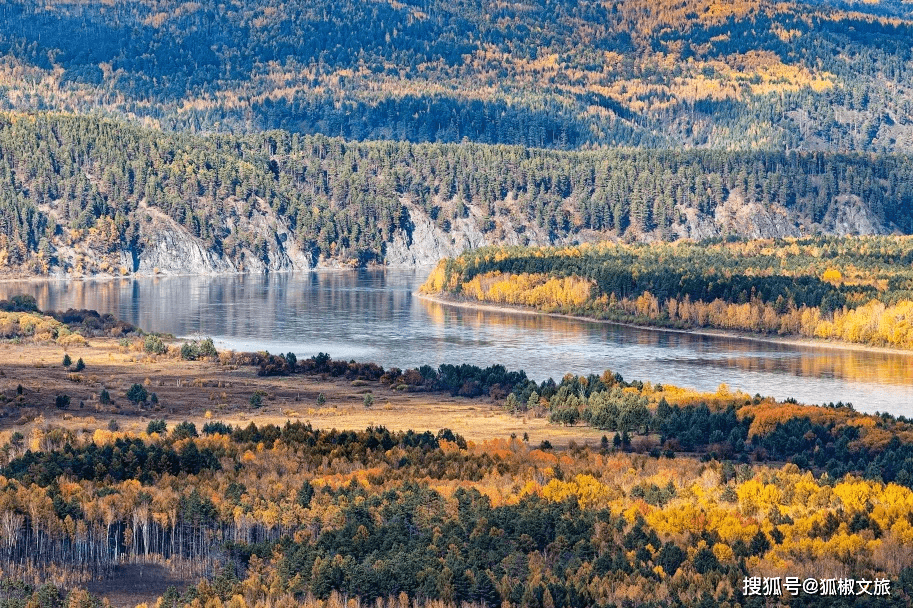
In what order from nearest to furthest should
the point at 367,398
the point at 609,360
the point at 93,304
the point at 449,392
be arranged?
the point at 367,398 → the point at 449,392 → the point at 609,360 → the point at 93,304

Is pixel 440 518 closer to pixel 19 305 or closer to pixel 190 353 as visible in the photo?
pixel 190 353

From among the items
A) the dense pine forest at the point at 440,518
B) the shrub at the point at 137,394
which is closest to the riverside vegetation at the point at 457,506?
the dense pine forest at the point at 440,518

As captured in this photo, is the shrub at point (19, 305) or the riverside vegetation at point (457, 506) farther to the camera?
the shrub at point (19, 305)

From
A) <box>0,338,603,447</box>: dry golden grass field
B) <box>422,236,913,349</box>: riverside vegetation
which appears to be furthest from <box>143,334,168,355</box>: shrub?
<box>422,236,913,349</box>: riverside vegetation

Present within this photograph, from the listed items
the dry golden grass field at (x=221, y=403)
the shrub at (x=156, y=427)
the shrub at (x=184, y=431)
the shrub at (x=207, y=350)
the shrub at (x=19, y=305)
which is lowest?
the dry golden grass field at (x=221, y=403)

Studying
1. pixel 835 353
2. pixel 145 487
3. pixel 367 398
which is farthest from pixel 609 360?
pixel 145 487

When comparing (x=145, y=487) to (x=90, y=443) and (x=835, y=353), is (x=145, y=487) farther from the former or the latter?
(x=835, y=353)

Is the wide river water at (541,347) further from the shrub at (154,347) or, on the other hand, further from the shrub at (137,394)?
the shrub at (137,394)
